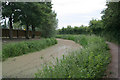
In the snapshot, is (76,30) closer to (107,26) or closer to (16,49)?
(107,26)

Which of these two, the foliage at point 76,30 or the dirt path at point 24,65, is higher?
the foliage at point 76,30

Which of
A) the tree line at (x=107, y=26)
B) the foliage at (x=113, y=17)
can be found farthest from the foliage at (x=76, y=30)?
the foliage at (x=113, y=17)

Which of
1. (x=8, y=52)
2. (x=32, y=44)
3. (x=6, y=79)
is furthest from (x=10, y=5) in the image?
(x=6, y=79)

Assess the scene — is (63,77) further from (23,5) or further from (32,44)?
(23,5)

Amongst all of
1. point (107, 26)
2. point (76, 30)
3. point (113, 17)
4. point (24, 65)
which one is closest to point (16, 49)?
point (24, 65)

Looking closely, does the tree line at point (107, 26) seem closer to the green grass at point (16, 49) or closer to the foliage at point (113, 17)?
the foliage at point (113, 17)

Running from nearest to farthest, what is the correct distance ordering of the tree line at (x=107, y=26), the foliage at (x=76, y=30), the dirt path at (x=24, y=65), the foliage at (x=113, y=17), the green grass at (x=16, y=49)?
the dirt path at (x=24, y=65)
the green grass at (x=16, y=49)
the foliage at (x=113, y=17)
the tree line at (x=107, y=26)
the foliage at (x=76, y=30)

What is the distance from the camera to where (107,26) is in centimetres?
872

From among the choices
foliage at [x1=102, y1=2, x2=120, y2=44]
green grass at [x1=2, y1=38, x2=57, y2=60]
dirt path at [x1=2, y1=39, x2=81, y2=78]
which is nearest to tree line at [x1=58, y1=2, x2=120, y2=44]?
foliage at [x1=102, y1=2, x2=120, y2=44]

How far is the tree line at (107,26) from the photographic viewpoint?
5793 millimetres

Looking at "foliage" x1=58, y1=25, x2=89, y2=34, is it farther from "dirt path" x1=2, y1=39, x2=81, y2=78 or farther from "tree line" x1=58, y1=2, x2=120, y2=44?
"dirt path" x1=2, y1=39, x2=81, y2=78

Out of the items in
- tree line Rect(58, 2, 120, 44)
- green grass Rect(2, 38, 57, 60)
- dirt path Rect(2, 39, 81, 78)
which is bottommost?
dirt path Rect(2, 39, 81, 78)

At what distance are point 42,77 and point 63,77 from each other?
36cm

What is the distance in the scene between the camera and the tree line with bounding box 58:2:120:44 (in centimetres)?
579
